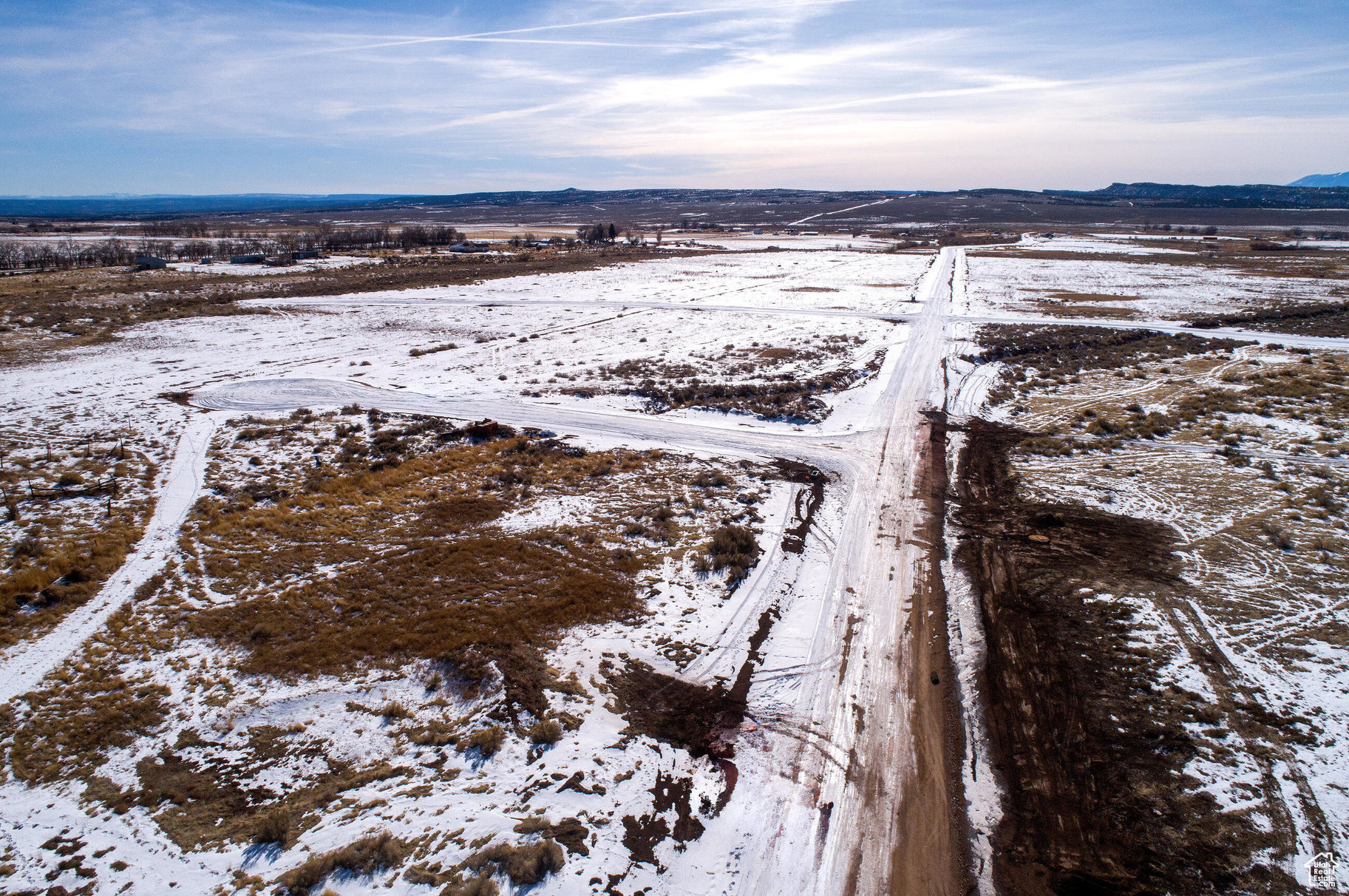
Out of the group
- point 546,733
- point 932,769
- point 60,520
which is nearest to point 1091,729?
point 932,769

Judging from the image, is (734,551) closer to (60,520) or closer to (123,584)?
(123,584)

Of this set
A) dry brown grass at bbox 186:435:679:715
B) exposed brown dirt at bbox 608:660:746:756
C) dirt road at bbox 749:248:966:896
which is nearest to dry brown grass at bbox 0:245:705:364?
dry brown grass at bbox 186:435:679:715

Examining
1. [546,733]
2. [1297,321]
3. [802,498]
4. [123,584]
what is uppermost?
[1297,321]

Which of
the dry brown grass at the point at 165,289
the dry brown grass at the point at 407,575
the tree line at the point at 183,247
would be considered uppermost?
the tree line at the point at 183,247

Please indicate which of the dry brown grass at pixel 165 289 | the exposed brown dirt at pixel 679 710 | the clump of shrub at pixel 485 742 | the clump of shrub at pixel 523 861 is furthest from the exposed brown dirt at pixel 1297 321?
the dry brown grass at pixel 165 289

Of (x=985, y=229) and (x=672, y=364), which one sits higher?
(x=985, y=229)

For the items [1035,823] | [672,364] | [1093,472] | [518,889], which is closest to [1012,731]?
[1035,823]

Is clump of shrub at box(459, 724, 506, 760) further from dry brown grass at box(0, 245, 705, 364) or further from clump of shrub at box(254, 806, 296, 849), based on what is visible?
dry brown grass at box(0, 245, 705, 364)

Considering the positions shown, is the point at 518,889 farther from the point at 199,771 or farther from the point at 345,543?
the point at 345,543

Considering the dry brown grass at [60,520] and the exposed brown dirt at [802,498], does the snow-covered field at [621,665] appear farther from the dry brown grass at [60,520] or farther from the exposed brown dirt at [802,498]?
the dry brown grass at [60,520]
